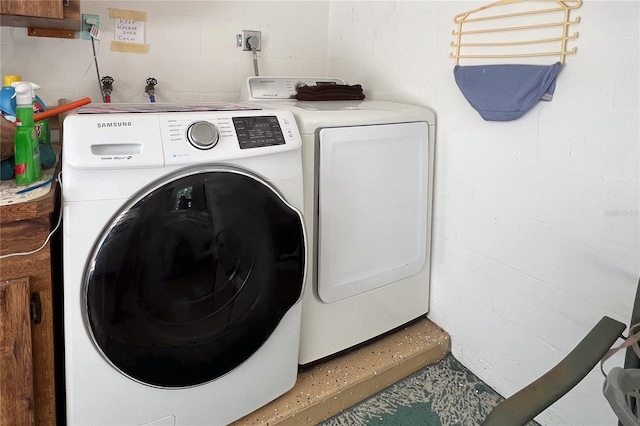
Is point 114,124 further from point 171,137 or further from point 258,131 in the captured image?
point 258,131

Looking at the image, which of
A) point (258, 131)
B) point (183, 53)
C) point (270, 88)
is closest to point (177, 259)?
point (258, 131)

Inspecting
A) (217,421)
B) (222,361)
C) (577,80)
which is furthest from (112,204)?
(577,80)

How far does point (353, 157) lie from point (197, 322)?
731 mm

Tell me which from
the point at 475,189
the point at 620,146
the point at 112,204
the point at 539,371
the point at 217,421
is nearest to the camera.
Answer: the point at 112,204

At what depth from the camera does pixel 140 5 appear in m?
1.86

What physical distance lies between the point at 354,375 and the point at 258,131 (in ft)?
3.08

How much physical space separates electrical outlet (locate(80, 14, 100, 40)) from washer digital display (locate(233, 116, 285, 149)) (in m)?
0.89

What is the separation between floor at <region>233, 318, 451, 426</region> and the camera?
150 cm

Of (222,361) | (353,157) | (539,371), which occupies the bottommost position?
(539,371)

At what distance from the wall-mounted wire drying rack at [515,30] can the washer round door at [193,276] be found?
0.87m

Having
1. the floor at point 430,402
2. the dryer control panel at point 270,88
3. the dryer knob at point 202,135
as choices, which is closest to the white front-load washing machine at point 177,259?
the dryer knob at point 202,135

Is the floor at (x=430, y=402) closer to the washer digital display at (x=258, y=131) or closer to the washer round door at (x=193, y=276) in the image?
the washer round door at (x=193, y=276)

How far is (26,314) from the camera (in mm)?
1116

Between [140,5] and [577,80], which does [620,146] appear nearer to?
[577,80]
